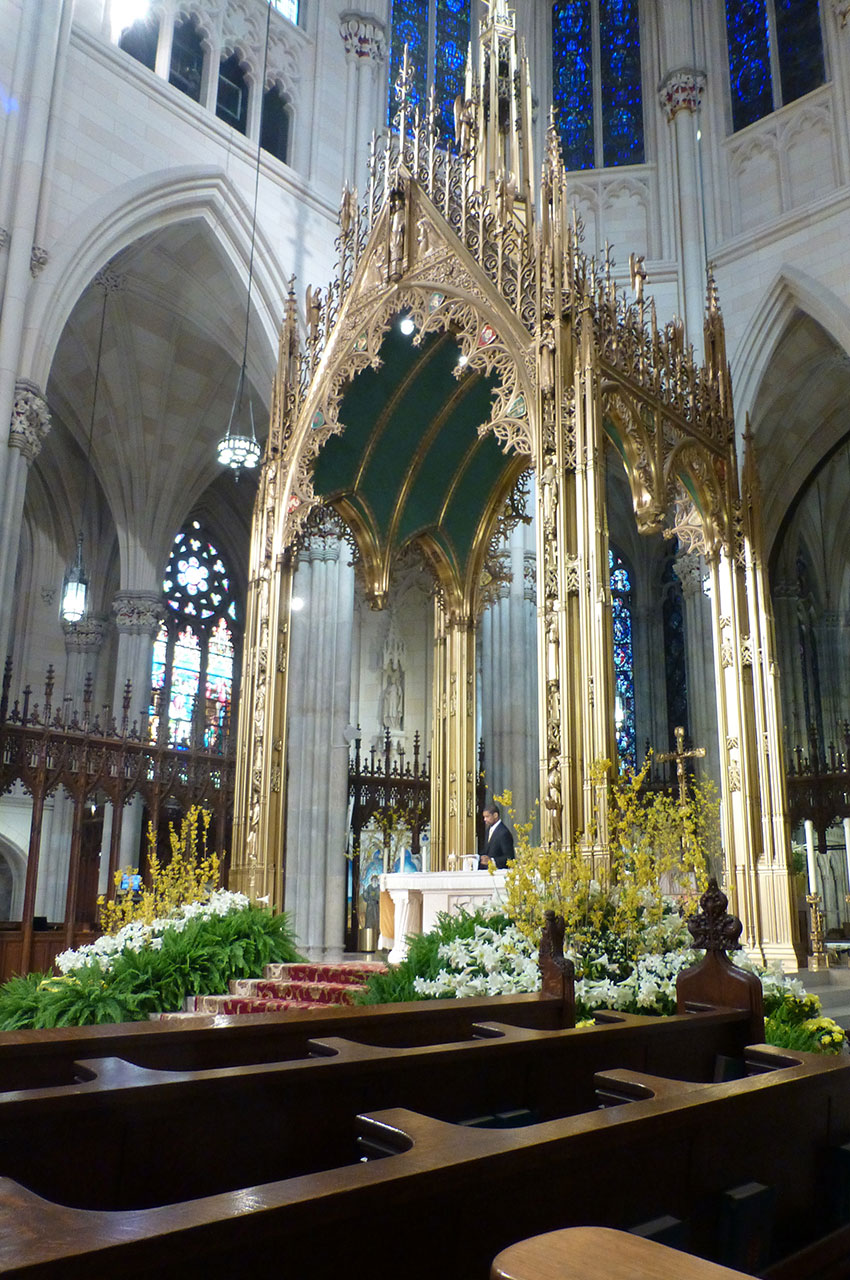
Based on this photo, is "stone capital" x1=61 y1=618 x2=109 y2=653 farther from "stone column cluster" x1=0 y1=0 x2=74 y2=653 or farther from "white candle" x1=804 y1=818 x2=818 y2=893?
"white candle" x1=804 y1=818 x2=818 y2=893

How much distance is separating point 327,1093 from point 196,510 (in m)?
18.9

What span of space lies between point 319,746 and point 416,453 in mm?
4516

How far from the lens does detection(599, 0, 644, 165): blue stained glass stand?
54.1ft

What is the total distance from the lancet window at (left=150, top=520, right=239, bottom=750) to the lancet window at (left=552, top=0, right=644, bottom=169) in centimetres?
995

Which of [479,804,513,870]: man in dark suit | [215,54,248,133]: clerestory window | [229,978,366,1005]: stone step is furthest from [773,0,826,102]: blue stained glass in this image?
[229,978,366,1005]: stone step

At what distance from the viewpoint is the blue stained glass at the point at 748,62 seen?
15.4 metres

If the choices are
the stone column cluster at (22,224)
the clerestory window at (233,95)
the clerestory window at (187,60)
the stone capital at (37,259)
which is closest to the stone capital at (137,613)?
the stone column cluster at (22,224)

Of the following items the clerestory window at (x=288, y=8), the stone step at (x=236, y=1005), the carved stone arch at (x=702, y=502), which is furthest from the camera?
the clerestory window at (x=288, y=8)

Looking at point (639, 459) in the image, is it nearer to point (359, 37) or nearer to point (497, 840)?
point (497, 840)


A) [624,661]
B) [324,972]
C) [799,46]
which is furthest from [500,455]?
[624,661]

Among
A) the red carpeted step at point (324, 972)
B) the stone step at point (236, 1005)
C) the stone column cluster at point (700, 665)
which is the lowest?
the stone step at point (236, 1005)

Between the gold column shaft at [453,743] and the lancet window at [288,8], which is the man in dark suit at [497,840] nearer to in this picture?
the gold column shaft at [453,743]

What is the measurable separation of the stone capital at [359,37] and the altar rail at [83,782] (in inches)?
387

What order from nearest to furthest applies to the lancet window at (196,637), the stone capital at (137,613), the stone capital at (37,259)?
the stone capital at (37,259)
the stone capital at (137,613)
the lancet window at (196,637)
